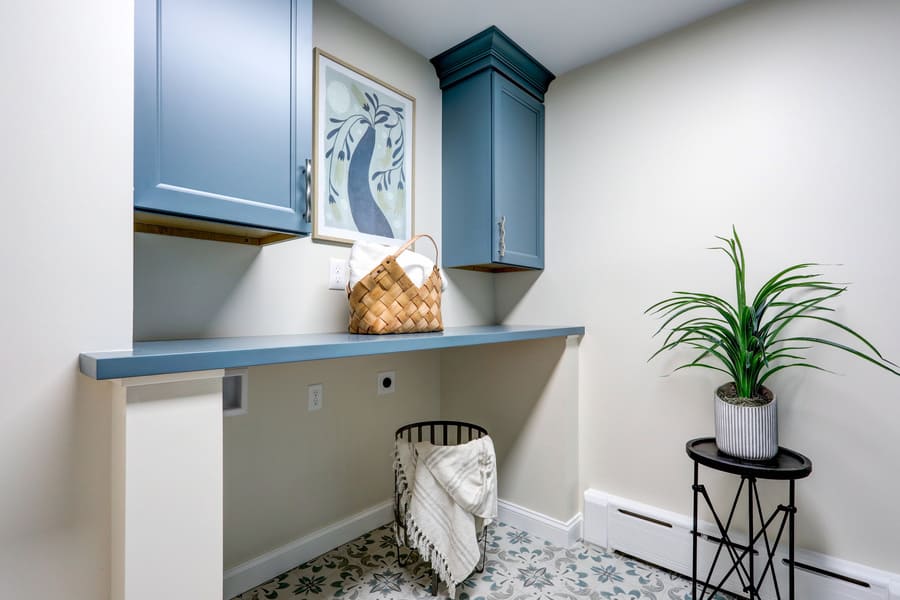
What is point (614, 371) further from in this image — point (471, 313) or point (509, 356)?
point (471, 313)

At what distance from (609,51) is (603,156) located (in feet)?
1.51

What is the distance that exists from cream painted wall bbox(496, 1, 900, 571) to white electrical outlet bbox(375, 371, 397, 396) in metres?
0.74

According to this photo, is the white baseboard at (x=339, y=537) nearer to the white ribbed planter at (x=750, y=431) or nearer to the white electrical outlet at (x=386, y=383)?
the white electrical outlet at (x=386, y=383)

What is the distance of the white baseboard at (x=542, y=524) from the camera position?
1.92 meters

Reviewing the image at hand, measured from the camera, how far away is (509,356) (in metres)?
2.15

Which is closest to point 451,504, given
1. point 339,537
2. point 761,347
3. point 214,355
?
point 339,537

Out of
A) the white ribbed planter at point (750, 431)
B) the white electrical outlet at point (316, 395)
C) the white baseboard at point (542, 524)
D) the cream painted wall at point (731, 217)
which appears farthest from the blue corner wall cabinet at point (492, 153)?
the white baseboard at point (542, 524)

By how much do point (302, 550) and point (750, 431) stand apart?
162 cm

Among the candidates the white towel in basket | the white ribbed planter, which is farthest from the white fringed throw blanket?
the white ribbed planter

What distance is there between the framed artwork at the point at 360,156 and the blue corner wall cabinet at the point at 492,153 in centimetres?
22

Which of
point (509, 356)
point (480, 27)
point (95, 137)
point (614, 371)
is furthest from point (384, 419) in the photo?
point (480, 27)

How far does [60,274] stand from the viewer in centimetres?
87

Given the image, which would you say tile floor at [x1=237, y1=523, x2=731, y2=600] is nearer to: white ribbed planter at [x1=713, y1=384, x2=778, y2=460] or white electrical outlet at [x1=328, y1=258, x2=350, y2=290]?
white ribbed planter at [x1=713, y1=384, x2=778, y2=460]

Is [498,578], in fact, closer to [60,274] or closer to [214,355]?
[214,355]
